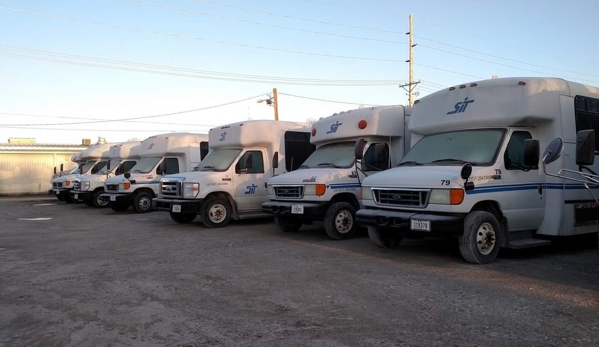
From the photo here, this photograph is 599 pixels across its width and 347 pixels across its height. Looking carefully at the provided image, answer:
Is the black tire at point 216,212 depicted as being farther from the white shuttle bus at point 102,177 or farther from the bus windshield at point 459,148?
the white shuttle bus at point 102,177

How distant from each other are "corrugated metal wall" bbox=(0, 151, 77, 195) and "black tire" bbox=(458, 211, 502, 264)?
3155cm

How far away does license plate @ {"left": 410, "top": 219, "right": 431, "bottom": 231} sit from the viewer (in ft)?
22.7

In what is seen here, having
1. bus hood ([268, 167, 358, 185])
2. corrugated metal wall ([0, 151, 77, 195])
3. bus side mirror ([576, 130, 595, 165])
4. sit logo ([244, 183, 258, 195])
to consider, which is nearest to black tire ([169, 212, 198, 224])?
sit logo ([244, 183, 258, 195])

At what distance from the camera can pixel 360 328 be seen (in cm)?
452

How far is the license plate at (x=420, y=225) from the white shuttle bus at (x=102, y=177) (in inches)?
551

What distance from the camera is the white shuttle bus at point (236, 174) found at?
1225cm

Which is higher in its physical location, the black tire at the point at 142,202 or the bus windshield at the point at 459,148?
the bus windshield at the point at 459,148

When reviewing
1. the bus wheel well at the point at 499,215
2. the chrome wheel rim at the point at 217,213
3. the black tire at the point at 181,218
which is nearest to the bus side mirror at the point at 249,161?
the chrome wheel rim at the point at 217,213

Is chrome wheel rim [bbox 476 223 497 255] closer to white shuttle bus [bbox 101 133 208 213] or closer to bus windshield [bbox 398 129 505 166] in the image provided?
bus windshield [bbox 398 129 505 166]

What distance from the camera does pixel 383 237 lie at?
864 centimetres

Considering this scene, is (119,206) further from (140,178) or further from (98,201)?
(98,201)

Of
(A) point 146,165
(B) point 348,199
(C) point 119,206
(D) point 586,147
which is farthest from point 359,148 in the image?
(C) point 119,206

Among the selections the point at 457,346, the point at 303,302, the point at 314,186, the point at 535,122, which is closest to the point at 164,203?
the point at 314,186

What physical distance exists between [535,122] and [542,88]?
55cm
